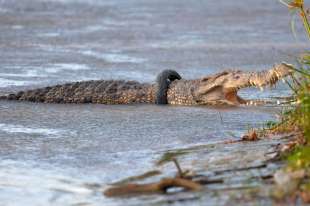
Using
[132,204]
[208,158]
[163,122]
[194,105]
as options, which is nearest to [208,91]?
[194,105]

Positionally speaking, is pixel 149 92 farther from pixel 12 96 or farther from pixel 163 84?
pixel 12 96

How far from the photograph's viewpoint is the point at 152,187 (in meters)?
4.84

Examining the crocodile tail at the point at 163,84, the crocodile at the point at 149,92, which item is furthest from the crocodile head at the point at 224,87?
the crocodile tail at the point at 163,84

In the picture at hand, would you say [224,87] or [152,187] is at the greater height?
[224,87]

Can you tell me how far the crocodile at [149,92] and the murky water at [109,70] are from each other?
0.19 metres

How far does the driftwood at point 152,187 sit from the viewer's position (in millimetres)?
4766

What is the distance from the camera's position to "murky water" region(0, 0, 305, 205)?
19.0 feet

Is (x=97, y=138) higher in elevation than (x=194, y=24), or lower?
lower

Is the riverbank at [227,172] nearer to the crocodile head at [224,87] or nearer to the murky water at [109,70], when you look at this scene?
the murky water at [109,70]

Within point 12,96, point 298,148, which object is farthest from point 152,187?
point 12,96

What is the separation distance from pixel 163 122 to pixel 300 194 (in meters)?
3.33

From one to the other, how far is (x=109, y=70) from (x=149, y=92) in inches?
70.8

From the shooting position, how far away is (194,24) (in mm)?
15672

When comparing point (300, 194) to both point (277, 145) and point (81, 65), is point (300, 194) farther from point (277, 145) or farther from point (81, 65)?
point (81, 65)
